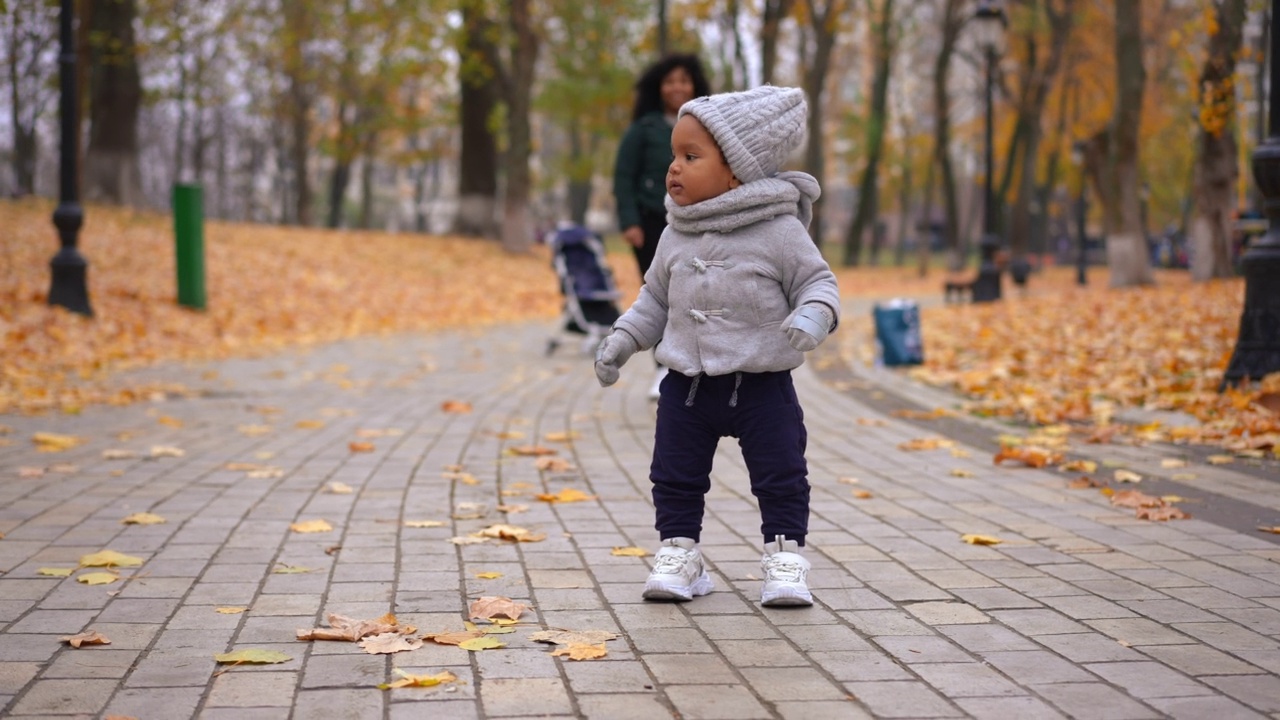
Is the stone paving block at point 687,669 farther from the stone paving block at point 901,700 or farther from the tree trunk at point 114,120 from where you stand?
the tree trunk at point 114,120

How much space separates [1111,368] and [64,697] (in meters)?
8.90

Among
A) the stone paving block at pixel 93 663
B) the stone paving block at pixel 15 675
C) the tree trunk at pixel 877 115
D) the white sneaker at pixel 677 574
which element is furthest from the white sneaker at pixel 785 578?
the tree trunk at pixel 877 115

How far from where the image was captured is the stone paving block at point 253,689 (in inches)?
127

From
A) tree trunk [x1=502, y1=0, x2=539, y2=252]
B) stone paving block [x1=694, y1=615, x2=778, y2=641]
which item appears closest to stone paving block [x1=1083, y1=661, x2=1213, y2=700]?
stone paving block [x1=694, y1=615, x2=778, y2=641]

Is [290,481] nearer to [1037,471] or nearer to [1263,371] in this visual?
[1037,471]

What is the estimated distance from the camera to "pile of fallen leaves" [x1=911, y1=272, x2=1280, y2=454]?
25.8 feet

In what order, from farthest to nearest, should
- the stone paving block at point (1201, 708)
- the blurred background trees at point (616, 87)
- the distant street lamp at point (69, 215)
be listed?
the blurred background trees at point (616, 87) → the distant street lamp at point (69, 215) → the stone paving block at point (1201, 708)

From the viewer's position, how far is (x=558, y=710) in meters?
3.18

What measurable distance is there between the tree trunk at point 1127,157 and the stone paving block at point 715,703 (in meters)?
19.9

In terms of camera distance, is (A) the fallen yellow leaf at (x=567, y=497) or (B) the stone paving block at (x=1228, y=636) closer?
(B) the stone paving block at (x=1228, y=636)

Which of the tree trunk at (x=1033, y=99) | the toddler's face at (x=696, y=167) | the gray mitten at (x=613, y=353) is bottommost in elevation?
the gray mitten at (x=613, y=353)

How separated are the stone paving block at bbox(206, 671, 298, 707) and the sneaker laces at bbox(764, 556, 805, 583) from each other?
147 centimetres

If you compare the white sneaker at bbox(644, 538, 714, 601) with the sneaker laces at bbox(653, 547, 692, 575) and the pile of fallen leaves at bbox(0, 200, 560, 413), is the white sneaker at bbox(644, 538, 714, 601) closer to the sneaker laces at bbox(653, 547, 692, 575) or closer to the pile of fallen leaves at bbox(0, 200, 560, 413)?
the sneaker laces at bbox(653, 547, 692, 575)

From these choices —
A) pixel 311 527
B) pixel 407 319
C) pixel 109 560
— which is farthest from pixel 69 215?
pixel 109 560
